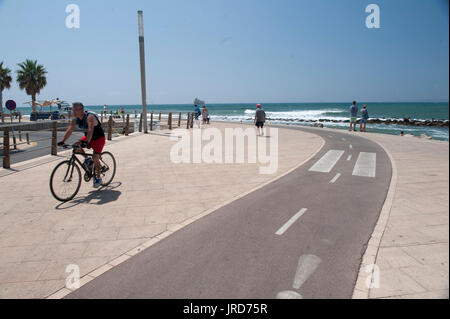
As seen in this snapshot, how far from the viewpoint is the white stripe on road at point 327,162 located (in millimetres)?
8938

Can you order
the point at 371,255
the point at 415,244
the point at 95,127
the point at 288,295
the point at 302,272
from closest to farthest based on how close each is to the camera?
the point at 288,295
the point at 302,272
the point at 371,255
the point at 415,244
the point at 95,127

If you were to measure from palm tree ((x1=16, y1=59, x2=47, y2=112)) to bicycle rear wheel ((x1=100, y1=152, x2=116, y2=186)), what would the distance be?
48.8 meters

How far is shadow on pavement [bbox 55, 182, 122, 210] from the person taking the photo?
564 centimetres

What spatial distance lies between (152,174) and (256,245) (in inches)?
195

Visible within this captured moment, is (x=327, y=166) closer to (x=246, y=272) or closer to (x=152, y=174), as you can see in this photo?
(x=152, y=174)

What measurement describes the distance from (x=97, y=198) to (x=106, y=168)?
3.44 feet

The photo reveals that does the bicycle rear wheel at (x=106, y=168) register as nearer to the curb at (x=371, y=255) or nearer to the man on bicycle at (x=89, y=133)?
the man on bicycle at (x=89, y=133)

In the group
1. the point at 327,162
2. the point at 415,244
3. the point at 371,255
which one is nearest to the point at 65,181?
the point at 371,255

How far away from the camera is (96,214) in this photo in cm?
515

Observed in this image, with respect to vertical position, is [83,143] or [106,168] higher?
[83,143]

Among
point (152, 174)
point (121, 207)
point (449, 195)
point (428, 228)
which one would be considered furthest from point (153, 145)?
point (449, 195)

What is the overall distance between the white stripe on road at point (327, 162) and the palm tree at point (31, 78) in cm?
5034

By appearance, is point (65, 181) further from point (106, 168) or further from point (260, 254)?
point (260, 254)
